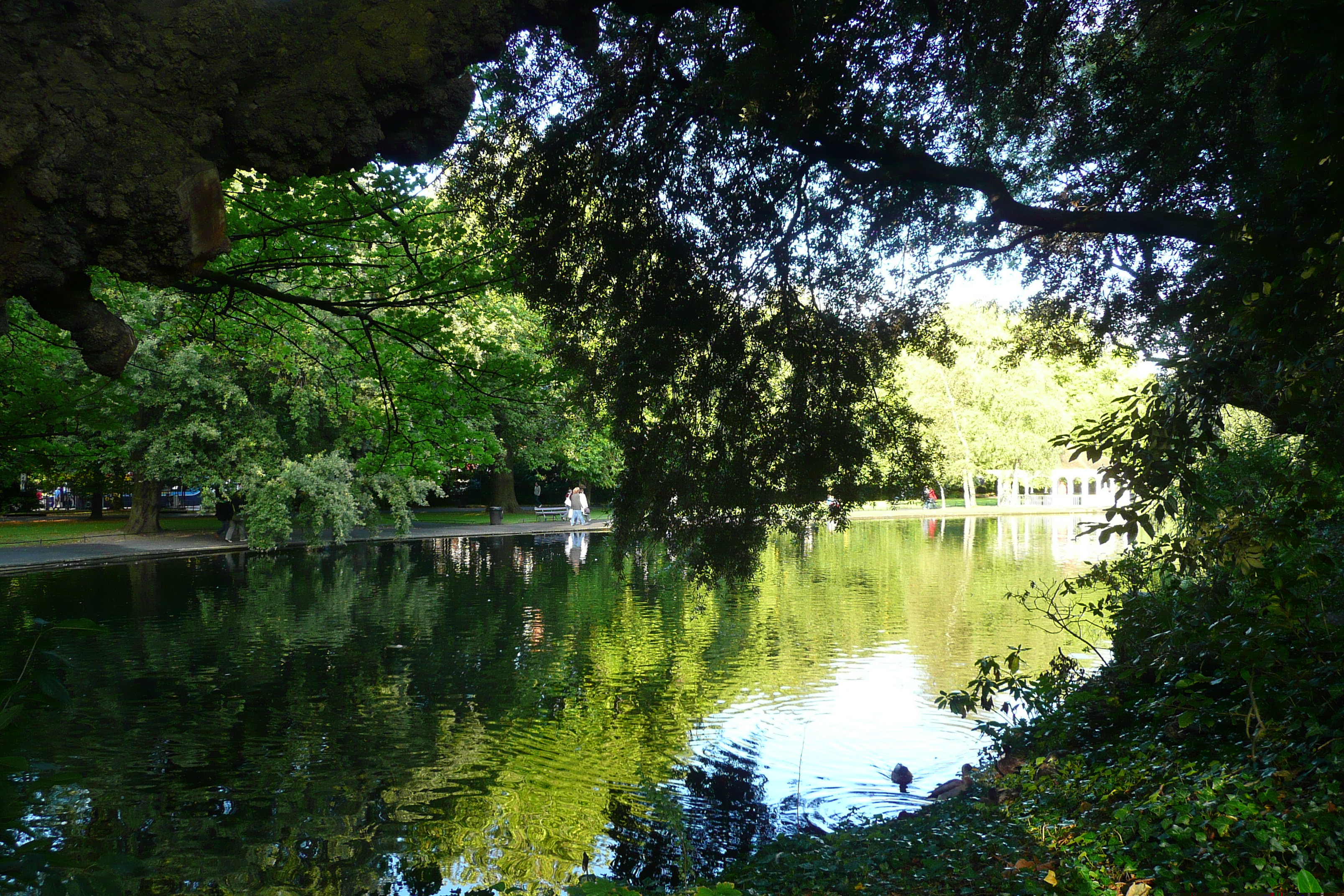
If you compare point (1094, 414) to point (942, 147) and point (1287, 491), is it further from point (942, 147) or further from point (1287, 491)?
point (1287, 491)

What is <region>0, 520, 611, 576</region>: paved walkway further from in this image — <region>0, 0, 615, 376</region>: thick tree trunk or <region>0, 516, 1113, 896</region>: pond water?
<region>0, 0, 615, 376</region>: thick tree trunk

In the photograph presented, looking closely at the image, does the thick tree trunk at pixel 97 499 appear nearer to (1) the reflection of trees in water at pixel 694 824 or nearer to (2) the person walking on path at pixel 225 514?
(2) the person walking on path at pixel 225 514

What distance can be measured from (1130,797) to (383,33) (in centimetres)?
568

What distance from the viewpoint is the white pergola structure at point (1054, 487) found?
51375 mm

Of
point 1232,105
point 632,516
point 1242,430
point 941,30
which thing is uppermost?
point 941,30

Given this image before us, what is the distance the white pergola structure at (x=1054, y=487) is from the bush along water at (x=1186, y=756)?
1697 inches

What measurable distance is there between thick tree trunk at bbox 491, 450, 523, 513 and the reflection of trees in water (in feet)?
94.9

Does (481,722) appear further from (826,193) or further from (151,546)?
(151,546)

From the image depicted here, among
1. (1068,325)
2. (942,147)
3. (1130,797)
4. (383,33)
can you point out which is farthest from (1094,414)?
(383,33)

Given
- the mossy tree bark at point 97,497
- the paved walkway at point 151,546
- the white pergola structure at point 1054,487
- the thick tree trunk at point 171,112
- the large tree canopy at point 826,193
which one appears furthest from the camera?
the white pergola structure at point 1054,487

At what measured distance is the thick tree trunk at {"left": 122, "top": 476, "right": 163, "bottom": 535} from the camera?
96.4 ft

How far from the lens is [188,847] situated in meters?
6.43

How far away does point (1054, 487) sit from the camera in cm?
6391

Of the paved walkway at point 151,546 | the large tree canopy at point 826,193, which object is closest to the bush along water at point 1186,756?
the large tree canopy at point 826,193
